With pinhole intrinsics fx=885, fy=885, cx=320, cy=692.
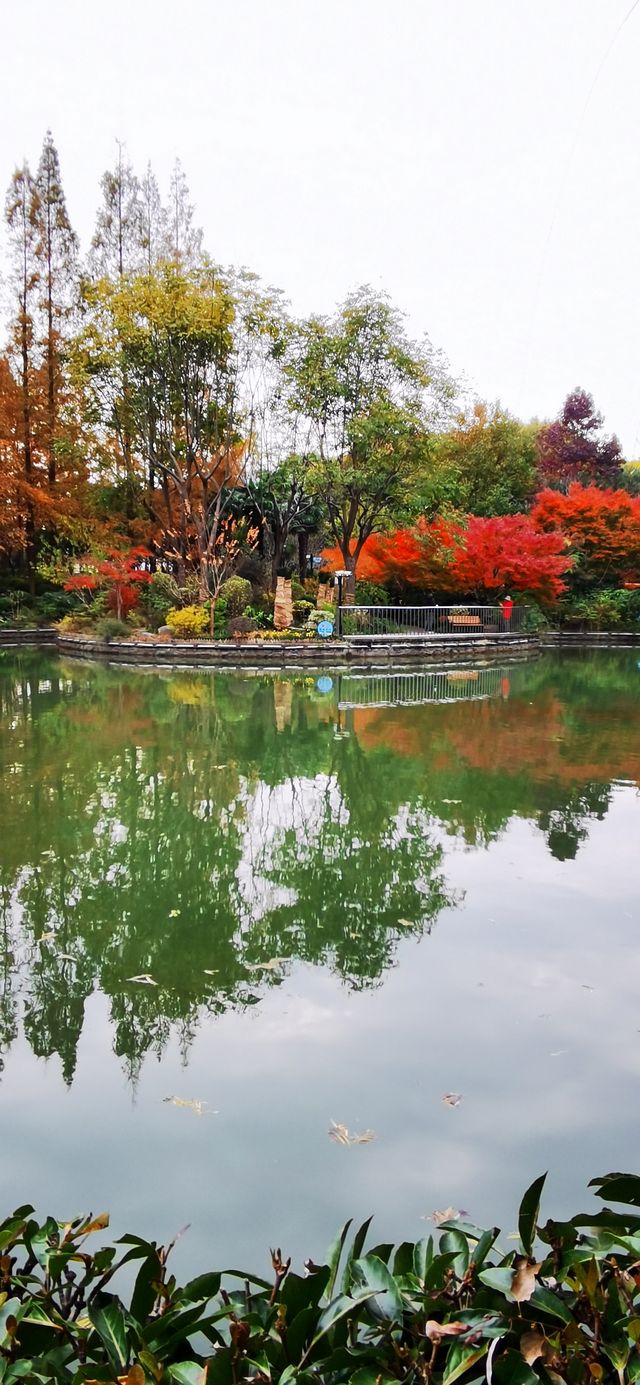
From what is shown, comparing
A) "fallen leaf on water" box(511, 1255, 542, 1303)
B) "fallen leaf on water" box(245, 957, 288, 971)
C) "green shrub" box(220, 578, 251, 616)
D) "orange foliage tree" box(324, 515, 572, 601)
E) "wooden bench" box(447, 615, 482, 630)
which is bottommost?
"fallen leaf on water" box(245, 957, 288, 971)

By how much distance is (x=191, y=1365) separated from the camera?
5.21 feet

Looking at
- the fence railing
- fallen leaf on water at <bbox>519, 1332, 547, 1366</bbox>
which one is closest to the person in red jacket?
the fence railing

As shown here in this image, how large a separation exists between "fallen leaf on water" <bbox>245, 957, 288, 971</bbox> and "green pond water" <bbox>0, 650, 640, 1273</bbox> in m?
0.03

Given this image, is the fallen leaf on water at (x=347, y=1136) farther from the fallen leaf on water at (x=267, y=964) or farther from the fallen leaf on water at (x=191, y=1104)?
the fallen leaf on water at (x=267, y=964)

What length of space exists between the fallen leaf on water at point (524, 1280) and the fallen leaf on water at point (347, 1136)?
3.80ft

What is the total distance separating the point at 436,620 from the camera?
23.4m

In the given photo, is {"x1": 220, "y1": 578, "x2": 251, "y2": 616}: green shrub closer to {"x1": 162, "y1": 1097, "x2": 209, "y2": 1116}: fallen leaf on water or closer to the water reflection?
the water reflection

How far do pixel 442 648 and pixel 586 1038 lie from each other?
685 inches

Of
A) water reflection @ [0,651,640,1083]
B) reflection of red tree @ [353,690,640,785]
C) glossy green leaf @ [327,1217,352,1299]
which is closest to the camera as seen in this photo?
glossy green leaf @ [327,1217,352,1299]

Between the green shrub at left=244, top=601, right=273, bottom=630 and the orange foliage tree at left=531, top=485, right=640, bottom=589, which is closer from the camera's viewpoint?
the green shrub at left=244, top=601, right=273, bottom=630

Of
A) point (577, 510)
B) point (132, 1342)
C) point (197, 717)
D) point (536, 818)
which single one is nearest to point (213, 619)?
point (197, 717)

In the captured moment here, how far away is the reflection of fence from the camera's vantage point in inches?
557

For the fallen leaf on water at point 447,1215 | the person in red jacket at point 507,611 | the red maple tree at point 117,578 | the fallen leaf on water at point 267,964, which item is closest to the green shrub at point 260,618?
the red maple tree at point 117,578

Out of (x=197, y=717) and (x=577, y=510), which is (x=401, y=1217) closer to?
(x=197, y=717)
